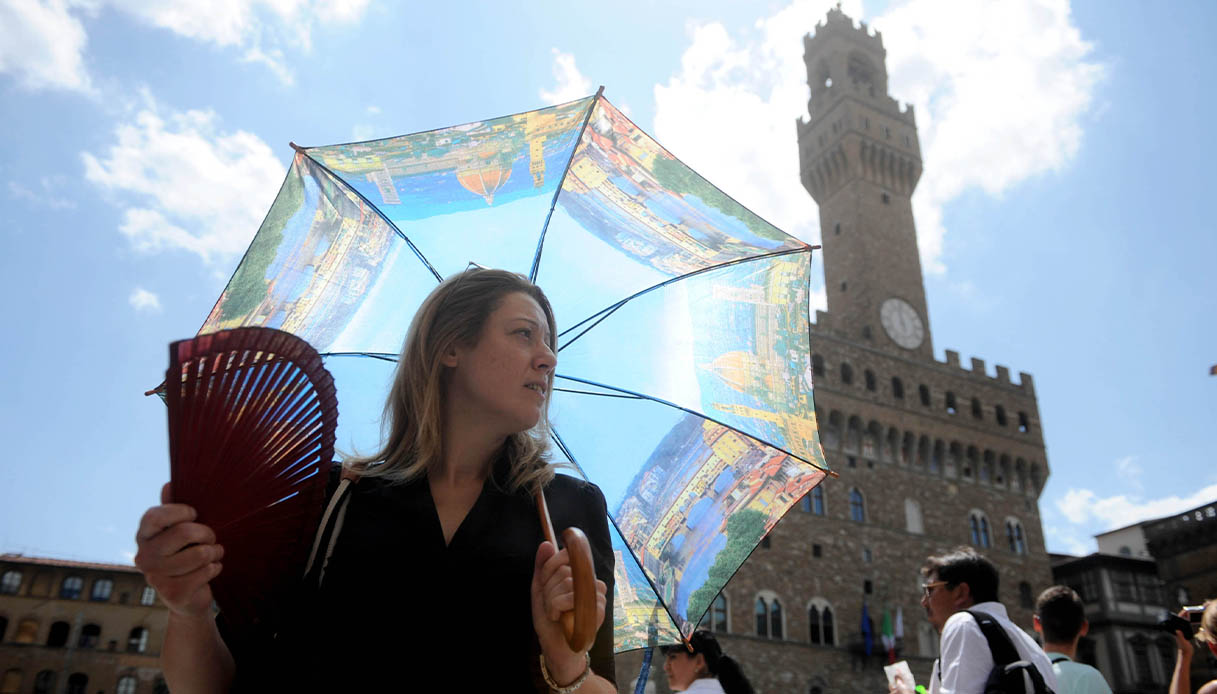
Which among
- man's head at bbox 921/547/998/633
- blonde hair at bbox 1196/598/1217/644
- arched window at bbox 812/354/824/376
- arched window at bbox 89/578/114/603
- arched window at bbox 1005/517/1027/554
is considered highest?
arched window at bbox 812/354/824/376

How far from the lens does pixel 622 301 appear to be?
2.59m

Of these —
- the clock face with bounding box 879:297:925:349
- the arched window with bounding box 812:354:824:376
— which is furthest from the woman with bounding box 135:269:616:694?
the clock face with bounding box 879:297:925:349

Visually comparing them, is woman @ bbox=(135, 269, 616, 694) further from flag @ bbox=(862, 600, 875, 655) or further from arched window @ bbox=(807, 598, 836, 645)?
flag @ bbox=(862, 600, 875, 655)

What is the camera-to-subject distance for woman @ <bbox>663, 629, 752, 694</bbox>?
12.8 ft

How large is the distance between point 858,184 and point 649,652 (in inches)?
1167

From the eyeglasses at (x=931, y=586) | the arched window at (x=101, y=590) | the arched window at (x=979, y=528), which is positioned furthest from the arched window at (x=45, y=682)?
the eyeglasses at (x=931, y=586)

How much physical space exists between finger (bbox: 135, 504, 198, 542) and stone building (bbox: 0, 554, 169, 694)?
3647 cm

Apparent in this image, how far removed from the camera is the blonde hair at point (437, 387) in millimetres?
1512

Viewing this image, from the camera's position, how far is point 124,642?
33094mm

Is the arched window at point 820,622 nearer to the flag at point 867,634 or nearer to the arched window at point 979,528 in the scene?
the flag at point 867,634

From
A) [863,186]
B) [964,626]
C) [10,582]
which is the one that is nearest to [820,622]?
[863,186]

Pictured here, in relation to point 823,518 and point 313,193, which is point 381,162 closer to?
point 313,193

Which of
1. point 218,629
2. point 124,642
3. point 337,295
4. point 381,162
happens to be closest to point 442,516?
point 218,629

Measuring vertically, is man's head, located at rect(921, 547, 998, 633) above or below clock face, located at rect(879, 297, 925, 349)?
below
